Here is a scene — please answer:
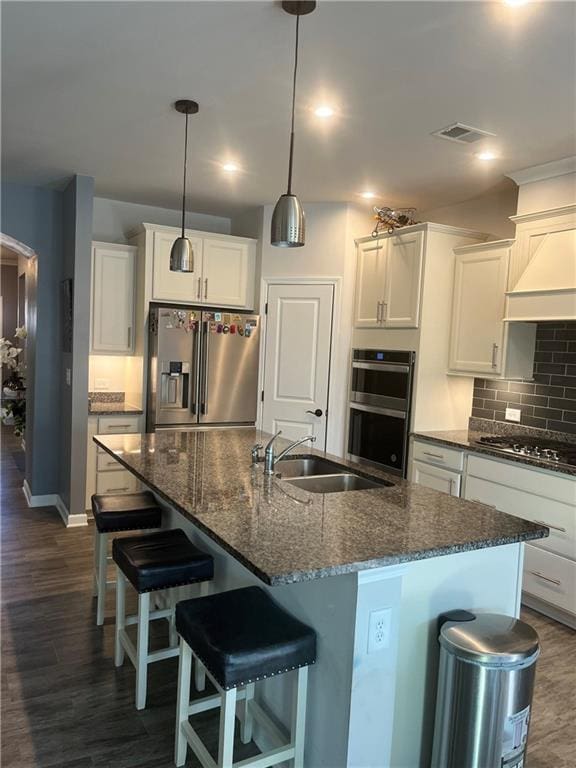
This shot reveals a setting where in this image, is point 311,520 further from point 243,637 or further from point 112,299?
point 112,299

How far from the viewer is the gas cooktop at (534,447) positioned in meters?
3.31

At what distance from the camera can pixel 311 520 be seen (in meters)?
1.93

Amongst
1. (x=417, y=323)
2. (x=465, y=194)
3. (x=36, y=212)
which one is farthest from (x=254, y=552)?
(x=36, y=212)

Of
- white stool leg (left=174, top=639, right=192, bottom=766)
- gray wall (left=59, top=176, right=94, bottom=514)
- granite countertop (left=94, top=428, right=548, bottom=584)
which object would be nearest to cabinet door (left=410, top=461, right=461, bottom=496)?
granite countertop (left=94, top=428, right=548, bottom=584)

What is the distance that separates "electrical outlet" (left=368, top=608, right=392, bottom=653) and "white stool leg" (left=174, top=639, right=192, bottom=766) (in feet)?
2.18

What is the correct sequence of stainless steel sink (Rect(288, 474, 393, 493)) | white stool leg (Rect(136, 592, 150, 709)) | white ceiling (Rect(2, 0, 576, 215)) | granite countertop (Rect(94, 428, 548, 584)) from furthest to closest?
stainless steel sink (Rect(288, 474, 393, 493)), white stool leg (Rect(136, 592, 150, 709)), white ceiling (Rect(2, 0, 576, 215)), granite countertop (Rect(94, 428, 548, 584))

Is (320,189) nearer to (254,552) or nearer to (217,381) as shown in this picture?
(217,381)

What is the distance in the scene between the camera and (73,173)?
4250mm

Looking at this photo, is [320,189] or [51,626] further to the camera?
[320,189]

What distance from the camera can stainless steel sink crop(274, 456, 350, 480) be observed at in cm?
304

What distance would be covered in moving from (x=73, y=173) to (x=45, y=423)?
2.09m

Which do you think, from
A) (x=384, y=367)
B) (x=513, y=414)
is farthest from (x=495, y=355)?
(x=384, y=367)

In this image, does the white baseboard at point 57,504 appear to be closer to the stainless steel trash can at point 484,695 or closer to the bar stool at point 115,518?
the bar stool at point 115,518

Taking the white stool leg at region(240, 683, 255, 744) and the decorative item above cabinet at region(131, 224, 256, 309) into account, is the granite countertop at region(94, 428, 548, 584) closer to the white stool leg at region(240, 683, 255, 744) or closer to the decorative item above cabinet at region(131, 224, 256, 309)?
the white stool leg at region(240, 683, 255, 744)
